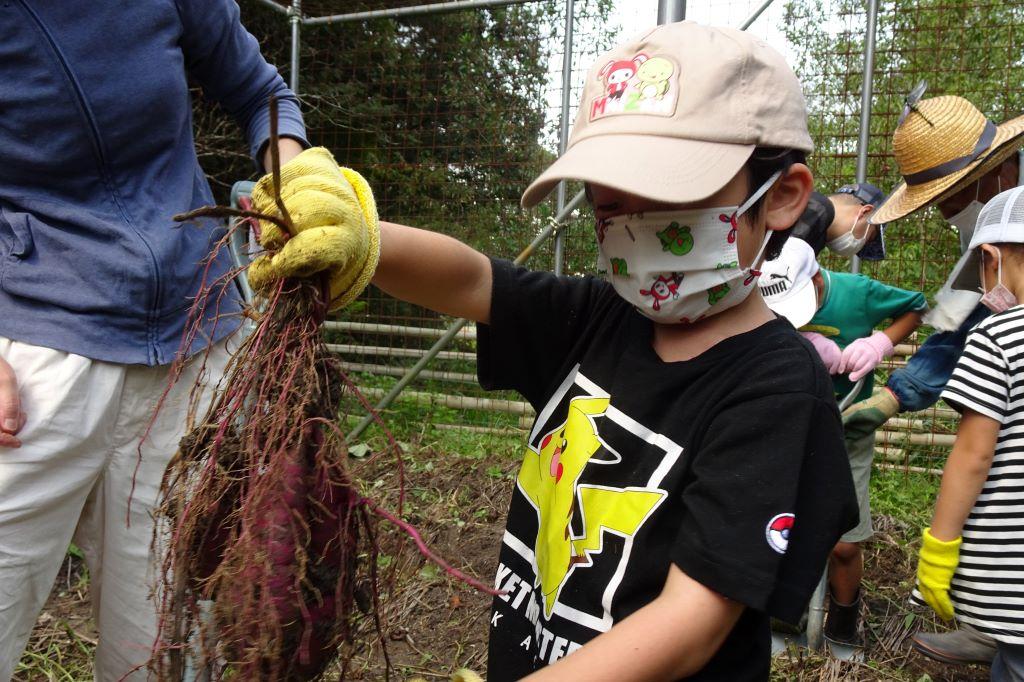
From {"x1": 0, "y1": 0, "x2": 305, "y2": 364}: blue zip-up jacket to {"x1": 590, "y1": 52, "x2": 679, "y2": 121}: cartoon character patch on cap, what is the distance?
95cm

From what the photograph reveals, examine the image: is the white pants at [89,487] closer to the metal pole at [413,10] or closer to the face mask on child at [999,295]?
the face mask on child at [999,295]

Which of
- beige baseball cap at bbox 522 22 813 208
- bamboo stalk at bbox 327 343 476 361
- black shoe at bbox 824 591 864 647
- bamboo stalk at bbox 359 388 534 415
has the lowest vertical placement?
black shoe at bbox 824 591 864 647

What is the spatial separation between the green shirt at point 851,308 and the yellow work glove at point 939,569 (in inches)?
40.4

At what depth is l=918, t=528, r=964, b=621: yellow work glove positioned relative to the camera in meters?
2.02

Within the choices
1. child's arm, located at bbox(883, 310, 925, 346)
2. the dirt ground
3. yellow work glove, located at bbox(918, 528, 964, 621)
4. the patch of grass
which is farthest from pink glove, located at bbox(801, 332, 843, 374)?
the patch of grass

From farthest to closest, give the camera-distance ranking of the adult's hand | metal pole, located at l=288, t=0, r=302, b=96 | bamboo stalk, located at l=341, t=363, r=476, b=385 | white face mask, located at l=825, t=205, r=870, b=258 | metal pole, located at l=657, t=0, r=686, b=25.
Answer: bamboo stalk, located at l=341, t=363, r=476, b=385 → metal pole, located at l=288, t=0, r=302, b=96 → white face mask, located at l=825, t=205, r=870, b=258 → metal pole, located at l=657, t=0, r=686, b=25 → the adult's hand

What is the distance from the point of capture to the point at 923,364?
270 cm

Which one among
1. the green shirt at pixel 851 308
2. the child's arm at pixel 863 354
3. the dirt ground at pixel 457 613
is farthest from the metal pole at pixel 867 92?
the dirt ground at pixel 457 613

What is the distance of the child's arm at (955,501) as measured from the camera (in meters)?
1.95

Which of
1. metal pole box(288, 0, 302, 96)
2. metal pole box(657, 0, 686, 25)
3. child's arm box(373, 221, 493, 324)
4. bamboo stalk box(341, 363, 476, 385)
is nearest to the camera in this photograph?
child's arm box(373, 221, 493, 324)

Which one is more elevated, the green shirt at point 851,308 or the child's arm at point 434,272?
the child's arm at point 434,272

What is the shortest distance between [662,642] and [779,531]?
→ 0.69ft

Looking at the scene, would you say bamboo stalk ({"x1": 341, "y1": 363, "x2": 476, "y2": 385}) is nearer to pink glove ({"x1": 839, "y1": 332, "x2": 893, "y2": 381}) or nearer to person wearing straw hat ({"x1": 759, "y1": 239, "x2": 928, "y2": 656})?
person wearing straw hat ({"x1": 759, "y1": 239, "x2": 928, "y2": 656})

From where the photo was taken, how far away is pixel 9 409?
1432mm
